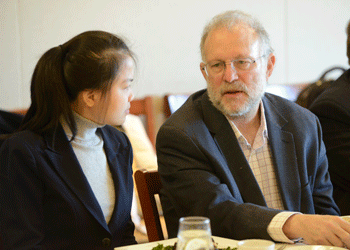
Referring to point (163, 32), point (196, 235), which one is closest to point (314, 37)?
point (163, 32)

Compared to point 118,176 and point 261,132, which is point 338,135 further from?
point 118,176

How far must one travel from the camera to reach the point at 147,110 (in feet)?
10.5

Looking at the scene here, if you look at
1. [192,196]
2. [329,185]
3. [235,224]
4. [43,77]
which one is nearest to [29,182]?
[43,77]

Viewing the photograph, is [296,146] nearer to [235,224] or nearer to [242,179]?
[242,179]

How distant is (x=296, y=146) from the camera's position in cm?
157

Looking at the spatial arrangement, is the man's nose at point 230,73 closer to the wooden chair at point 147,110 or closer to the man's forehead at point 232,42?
the man's forehead at point 232,42

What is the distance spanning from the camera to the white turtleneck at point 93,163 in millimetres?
1501

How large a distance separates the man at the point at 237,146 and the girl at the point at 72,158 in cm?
20

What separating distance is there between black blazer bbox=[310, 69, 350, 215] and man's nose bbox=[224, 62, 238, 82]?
2.00 ft

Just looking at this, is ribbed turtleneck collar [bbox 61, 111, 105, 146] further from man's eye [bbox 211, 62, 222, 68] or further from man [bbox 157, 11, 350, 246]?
man's eye [bbox 211, 62, 222, 68]

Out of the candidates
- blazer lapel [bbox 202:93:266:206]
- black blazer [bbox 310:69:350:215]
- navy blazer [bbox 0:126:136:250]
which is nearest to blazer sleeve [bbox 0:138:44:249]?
navy blazer [bbox 0:126:136:250]

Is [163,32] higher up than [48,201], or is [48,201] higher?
[163,32]

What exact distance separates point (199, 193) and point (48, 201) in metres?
0.47

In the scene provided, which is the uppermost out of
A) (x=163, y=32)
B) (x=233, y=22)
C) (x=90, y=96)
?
(x=233, y=22)
